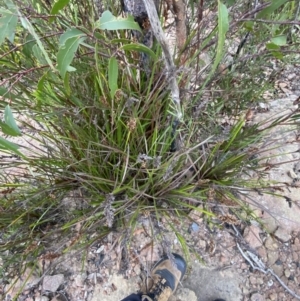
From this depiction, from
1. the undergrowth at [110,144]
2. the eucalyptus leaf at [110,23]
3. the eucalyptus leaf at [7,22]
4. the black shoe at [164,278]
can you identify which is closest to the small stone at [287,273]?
the undergrowth at [110,144]

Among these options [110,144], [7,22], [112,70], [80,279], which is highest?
[7,22]

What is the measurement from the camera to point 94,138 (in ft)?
3.45

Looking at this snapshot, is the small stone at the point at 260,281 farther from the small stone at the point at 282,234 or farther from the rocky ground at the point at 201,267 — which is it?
the small stone at the point at 282,234

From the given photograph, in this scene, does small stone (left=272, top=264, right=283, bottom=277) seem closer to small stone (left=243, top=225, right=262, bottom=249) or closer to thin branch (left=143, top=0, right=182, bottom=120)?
small stone (left=243, top=225, right=262, bottom=249)

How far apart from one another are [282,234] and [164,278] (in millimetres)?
548

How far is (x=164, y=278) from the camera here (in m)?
1.33

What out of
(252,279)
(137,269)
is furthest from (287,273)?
(137,269)

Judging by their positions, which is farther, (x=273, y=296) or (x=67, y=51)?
(x=273, y=296)

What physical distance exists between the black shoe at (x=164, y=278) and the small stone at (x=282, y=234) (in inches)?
16.7

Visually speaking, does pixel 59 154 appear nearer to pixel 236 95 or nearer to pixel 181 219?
pixel 181 219

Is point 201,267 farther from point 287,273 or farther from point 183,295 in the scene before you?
point 287,273

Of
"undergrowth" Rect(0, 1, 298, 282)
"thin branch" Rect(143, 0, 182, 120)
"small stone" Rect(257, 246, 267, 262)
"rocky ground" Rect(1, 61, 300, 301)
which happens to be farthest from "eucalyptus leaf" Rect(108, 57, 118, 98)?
"small stone" Rect(257, 246, 267, 262)

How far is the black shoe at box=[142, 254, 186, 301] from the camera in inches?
51.0

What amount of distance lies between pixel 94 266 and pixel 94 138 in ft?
1.91
